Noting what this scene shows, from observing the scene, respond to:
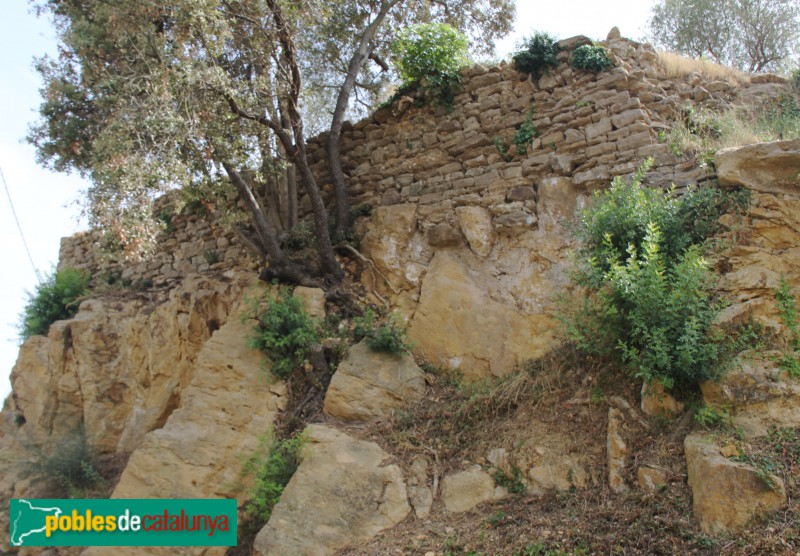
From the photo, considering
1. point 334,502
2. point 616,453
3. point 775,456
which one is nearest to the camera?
point 775,456

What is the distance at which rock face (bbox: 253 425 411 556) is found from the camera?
467cm

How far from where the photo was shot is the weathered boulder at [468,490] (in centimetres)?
469

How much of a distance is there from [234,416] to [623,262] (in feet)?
13.6

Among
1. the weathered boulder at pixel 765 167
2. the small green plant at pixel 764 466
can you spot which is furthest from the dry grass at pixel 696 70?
the small green plant at pixel 764 466

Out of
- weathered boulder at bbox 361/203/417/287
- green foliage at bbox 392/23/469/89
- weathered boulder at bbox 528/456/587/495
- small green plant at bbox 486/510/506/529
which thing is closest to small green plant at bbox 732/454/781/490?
weathered boulder at bbox 528/456/587/495

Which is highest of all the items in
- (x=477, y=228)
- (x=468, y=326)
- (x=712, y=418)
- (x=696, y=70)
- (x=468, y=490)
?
(x=696, y=70)

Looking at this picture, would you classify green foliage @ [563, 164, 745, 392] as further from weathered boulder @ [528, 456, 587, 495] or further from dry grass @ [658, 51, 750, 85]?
dry grass @ [658, 51, 750, 85]

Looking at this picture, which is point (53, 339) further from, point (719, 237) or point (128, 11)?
point (719, 237)

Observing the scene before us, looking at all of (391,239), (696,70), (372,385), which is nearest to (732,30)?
(696,70)

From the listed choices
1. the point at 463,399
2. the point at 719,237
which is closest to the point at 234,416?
the point at 463,399

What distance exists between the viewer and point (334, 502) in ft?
16.0

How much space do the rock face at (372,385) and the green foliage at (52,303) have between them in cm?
582

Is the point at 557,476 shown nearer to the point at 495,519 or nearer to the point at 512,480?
the point at 512,480

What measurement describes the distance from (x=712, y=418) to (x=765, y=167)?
245 centimetres
